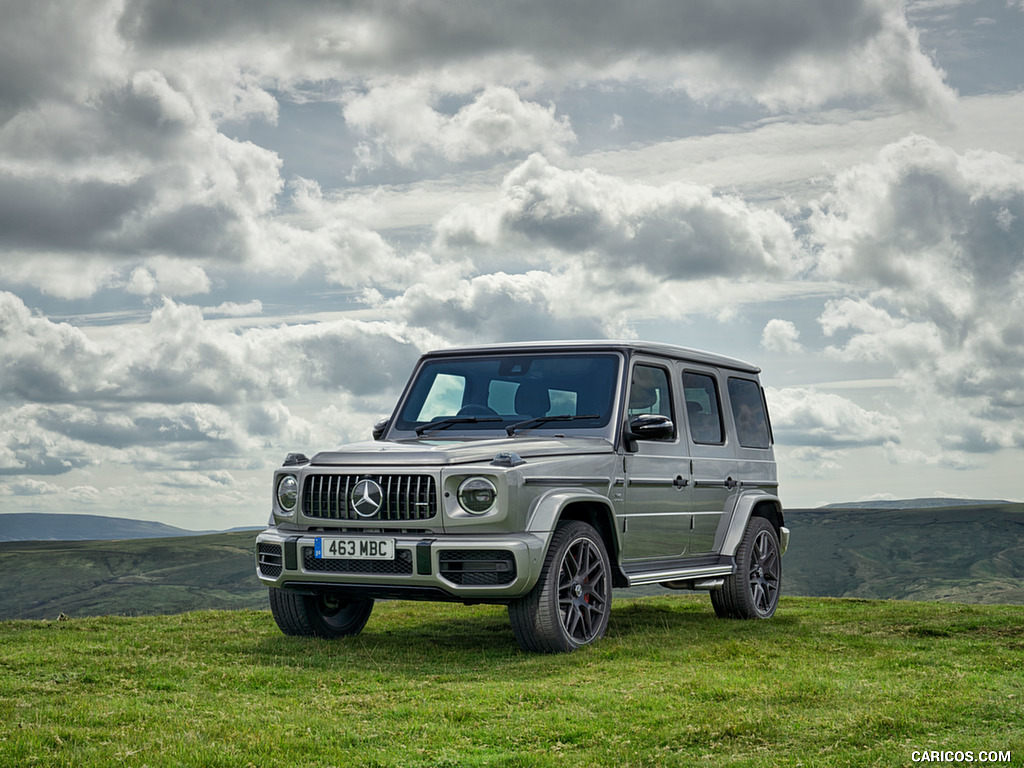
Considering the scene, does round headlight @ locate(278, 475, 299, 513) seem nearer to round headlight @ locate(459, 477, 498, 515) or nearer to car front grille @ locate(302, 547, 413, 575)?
car front grille @ locate(302, 547, 413, 575)

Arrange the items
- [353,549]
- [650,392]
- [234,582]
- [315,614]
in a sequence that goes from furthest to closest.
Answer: [234,582], [650,392], [315,614], [353,549]

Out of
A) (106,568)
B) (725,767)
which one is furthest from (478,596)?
(106,568)

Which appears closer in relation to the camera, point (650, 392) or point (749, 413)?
point (650, 392)

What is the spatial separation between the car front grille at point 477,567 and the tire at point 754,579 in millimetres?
4105

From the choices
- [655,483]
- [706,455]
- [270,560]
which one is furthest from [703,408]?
[270,560]

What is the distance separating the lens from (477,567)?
837cm

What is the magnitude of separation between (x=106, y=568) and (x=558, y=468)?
20469 cm

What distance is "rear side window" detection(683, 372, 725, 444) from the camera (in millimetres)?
11062

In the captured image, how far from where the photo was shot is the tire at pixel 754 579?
38.1 feet

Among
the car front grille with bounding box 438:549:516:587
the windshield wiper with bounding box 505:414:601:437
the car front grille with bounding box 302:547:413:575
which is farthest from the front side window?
the car front grille with bounding box 302:547:413:575

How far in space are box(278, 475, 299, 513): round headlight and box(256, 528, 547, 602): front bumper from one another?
1.67 feet

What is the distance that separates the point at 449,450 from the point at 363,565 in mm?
1119

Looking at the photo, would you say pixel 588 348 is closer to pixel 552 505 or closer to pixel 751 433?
pixel 552 505

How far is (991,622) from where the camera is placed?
11.1m
